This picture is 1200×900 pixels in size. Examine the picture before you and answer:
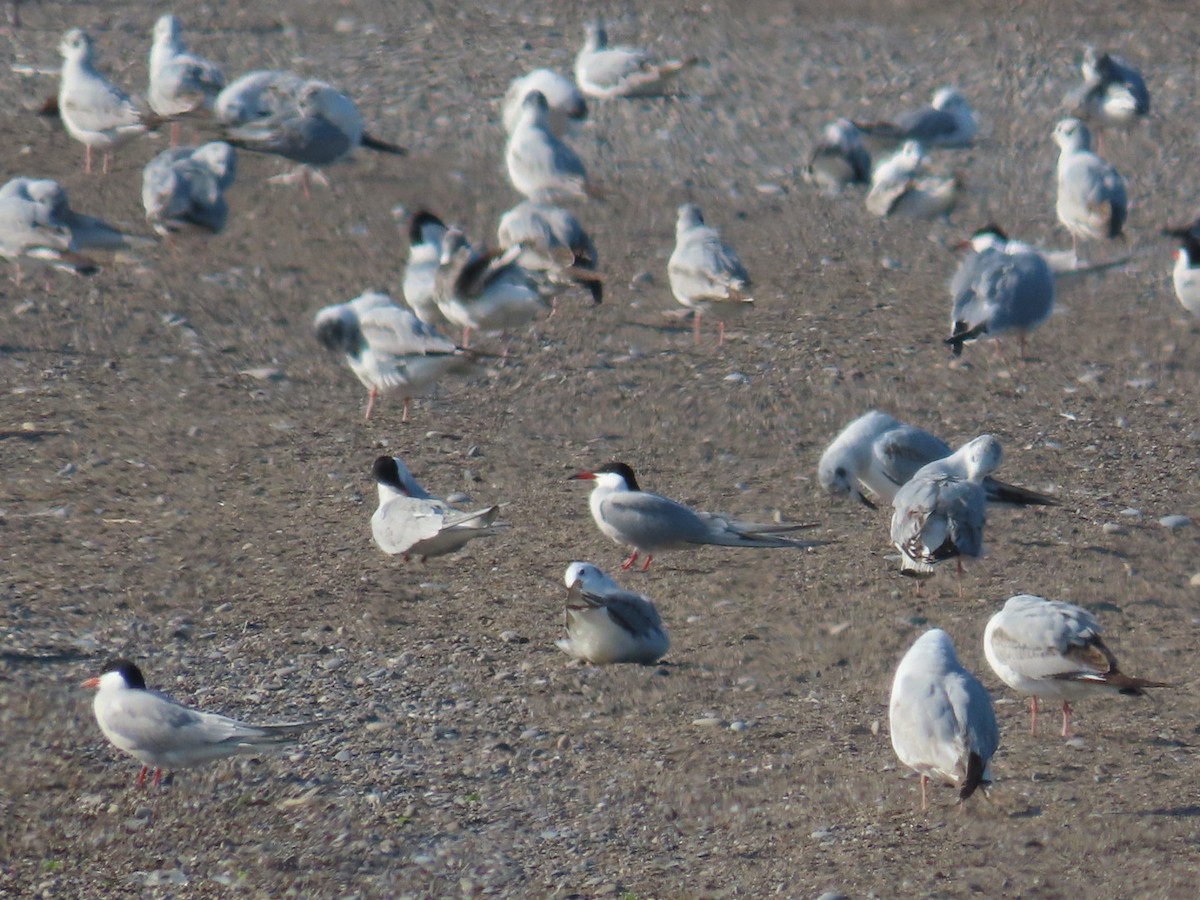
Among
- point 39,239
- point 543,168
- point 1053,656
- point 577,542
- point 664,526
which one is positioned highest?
point 1053,656

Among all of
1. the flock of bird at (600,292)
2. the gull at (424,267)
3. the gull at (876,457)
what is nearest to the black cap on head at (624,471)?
the flock of bird at (600,292)

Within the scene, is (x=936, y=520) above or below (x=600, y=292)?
above

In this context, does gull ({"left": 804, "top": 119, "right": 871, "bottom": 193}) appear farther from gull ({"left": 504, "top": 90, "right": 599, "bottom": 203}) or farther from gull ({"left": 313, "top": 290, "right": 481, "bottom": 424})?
gull ({"left": 313, "top": 290, "right": 481, "bottom": 424})

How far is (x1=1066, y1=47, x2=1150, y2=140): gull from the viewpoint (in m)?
13.7

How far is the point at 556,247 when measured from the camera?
1010 centimetres

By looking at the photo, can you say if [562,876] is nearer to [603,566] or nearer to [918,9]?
[603,566]

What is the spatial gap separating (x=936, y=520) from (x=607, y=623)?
57.0 inches

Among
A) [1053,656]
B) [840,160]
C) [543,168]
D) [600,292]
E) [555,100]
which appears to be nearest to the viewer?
[1053,656]

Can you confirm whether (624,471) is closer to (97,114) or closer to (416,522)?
(416,522)

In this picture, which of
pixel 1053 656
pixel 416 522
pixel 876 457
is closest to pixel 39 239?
pixel 416 522

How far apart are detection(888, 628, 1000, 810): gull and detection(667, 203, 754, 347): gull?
429 centimetres

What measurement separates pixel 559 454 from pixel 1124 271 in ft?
15.9

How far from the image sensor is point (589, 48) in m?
14.4

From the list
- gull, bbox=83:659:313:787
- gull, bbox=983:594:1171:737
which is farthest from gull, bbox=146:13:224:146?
gull, bbox=983:594:1171:737
